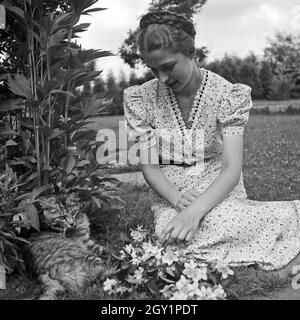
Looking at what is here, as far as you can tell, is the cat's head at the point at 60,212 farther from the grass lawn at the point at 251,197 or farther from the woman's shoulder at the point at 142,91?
the woman's shoulder at the point at 142,91

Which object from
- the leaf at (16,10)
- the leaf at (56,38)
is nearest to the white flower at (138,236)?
the leaf at (56,38)

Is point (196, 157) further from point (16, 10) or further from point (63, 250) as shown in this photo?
point (16, 10)

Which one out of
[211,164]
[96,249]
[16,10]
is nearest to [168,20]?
[16,10]

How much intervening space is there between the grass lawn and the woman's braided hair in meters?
1.14

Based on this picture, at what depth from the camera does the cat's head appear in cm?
325

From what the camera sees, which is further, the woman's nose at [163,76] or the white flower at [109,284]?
the woman's nose at [163,76]

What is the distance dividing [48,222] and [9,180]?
1.13ft

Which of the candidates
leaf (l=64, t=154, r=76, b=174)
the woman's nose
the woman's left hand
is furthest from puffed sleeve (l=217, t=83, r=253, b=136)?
leaf (l=64, t=154, r=76, b=174)

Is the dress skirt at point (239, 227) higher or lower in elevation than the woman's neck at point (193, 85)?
lower

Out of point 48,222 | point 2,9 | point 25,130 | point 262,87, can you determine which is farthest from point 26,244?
point 262,87

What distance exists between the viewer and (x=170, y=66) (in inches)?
130

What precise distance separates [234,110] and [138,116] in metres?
0.61

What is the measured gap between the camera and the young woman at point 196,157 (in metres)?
3.29

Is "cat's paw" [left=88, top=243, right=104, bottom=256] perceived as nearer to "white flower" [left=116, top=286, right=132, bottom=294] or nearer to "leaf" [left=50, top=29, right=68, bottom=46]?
"white flower" [left=116, top=286, right=132, bottom=294]
